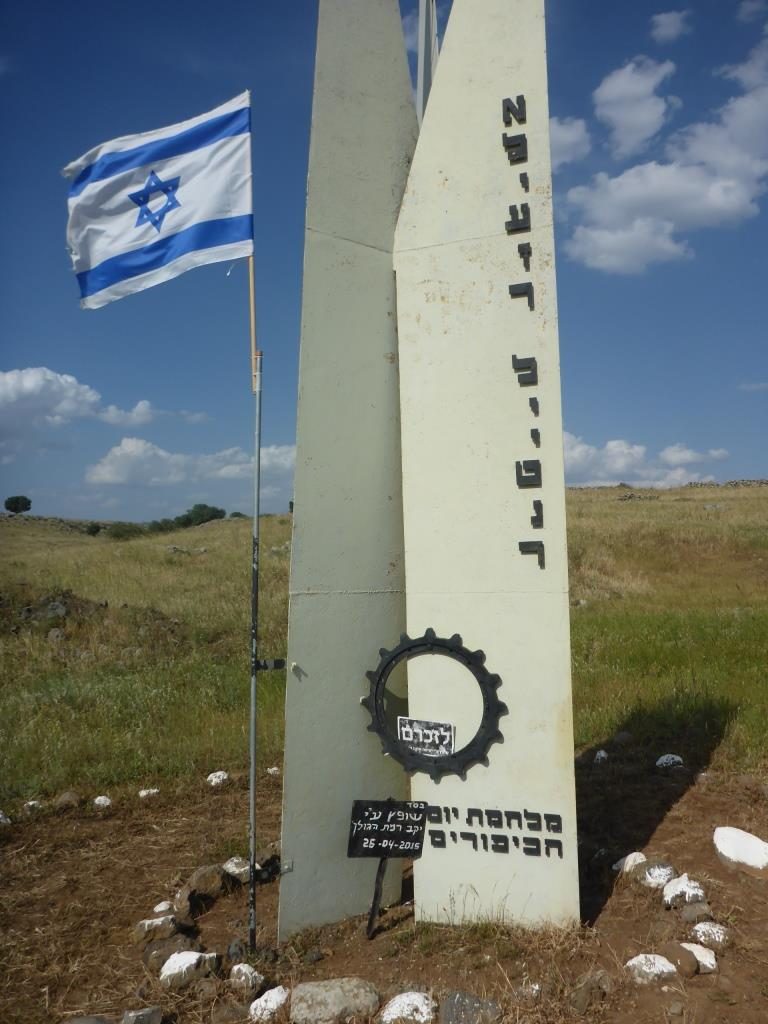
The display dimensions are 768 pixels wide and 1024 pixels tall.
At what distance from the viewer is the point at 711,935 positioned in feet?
15.0

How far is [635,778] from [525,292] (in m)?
4.53

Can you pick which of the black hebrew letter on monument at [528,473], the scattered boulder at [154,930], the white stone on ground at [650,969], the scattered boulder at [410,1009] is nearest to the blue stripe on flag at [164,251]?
the black hebrew letter on monument at [528,473]

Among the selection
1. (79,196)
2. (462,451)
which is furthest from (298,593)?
(79,196)

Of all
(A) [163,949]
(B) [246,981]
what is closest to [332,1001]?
(B) [246,981]

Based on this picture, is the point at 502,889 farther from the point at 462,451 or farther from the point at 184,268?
the point at 184,268

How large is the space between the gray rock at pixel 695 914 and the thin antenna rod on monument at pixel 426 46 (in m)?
5.48

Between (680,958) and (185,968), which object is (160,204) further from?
(680,958)

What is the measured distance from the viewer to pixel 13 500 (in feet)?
254

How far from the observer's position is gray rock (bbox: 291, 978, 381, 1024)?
4059 mm

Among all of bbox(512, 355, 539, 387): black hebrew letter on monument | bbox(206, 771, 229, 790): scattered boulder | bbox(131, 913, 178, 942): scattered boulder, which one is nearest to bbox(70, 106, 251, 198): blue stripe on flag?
bbox(512, 355, 539, 387): black hebrew letter on monument

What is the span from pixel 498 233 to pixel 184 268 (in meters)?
2.00

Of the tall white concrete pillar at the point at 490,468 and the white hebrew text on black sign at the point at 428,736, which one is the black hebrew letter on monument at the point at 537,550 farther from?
the white hebrew text on black sign at the point at 428,736

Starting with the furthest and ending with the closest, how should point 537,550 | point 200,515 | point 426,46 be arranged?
1. point 200,515
2. point 426,46
3. point 537,550

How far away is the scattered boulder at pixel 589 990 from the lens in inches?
157
